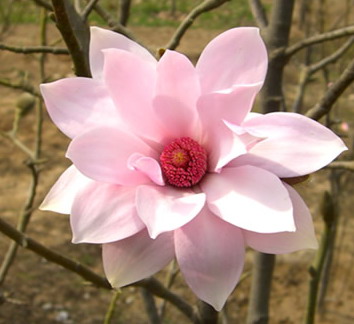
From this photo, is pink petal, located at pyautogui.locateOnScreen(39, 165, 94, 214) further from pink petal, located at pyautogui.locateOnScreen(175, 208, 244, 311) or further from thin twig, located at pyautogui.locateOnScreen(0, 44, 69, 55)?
thin twig, located at pyautogui.locateOnScreen(0, 44, 69, 55)

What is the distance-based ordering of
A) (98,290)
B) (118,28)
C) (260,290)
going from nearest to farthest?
1. (118,28)
2. (260,290)
3. (98,290)

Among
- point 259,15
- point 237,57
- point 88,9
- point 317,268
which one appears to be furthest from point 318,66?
point 237,57

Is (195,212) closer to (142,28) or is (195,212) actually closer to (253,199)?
(253,199)

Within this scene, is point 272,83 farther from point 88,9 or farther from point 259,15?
point 88,9

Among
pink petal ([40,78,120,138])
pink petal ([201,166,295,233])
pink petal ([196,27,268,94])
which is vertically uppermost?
pink petal ([196,27,268,94])

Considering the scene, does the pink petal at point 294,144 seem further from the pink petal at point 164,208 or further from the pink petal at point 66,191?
the pink petal at point 66,191

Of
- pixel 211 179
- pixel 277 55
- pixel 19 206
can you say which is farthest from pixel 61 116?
pixel 19 206

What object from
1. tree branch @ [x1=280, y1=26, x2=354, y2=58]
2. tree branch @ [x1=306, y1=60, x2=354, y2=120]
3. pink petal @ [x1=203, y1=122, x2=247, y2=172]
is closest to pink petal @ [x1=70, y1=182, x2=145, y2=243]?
pink petal @ [x1=203, y1=122, x2=247, y2=172]
